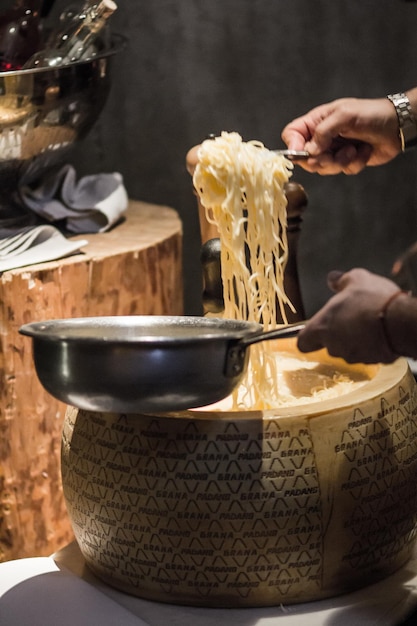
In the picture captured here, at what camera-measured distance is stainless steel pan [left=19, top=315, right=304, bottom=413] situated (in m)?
1.14

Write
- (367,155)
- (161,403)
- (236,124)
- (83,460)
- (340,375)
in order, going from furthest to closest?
1. (236,124)
2. (367,155)
3. (340,375)
4. (83,460)
5. (161,403)

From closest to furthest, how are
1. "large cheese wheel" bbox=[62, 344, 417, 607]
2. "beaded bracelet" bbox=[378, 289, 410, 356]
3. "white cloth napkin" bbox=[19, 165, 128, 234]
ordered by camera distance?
"beaded bracelet" bbox=[378, 289, 410, 356] < "large cheese wheel" bbox=[62, 344, 417, 607] < "white cloth napkin" bbox=[19, 165, 128, 234]

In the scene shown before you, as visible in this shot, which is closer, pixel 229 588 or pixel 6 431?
pixel 229 588

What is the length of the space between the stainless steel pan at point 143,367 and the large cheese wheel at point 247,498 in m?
0.08

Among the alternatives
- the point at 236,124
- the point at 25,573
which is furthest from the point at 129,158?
the point at 25,573

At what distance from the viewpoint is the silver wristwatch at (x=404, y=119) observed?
1.77 meters

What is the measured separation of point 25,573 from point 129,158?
1.61 metres

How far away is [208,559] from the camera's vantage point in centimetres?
124

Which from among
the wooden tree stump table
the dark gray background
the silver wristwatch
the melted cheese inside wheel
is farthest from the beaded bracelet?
the dark gray background

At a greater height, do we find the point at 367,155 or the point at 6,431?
the point at 367,155

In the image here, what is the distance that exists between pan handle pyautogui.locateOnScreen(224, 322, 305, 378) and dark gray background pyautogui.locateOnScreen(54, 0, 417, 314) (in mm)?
1636

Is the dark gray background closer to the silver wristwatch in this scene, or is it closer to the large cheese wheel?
the silver wristwatch

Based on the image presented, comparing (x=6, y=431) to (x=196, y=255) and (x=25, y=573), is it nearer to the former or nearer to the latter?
(x=25, y=573)

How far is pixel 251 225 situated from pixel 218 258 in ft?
0.28
